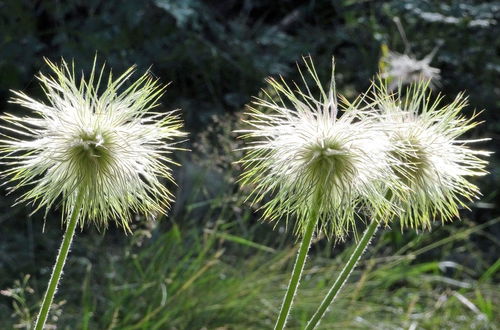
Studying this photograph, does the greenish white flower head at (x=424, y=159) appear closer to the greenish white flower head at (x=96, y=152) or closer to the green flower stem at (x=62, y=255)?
the greenish white flower head at (x=96, y=152)

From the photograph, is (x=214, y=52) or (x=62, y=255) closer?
(x=62, y=255)

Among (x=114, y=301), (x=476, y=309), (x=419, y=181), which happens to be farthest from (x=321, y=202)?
(x=476, y=309)

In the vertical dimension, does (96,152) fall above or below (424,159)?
below

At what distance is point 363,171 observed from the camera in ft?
4.81

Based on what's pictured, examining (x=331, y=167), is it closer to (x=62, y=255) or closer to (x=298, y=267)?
(x=298, y=267)

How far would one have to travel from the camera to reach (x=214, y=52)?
4.70 metres

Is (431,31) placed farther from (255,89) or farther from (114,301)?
(114,301)

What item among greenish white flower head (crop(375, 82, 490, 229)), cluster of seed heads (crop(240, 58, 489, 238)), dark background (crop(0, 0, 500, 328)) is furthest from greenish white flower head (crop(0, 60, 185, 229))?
dark background (crop(0, 0, 500, 328))

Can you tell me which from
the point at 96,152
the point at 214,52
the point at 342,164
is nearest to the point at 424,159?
the point at 342,164

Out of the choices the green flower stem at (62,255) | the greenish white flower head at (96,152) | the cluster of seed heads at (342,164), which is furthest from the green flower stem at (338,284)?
the green flower stem at (62,255)

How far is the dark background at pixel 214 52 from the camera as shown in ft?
14.3

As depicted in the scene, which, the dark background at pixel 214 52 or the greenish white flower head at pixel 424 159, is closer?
the greenish white flower head at pixel 424 159

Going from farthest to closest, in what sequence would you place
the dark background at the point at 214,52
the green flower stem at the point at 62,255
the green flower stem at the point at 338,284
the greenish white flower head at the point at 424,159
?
the dark background at the point at 214,52, the greenish white flower head at the point at 424,159, the green flower stem at the point at 338,284, the green flower stem at the point at 62,255

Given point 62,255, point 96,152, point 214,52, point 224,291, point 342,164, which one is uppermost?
point 214,52
